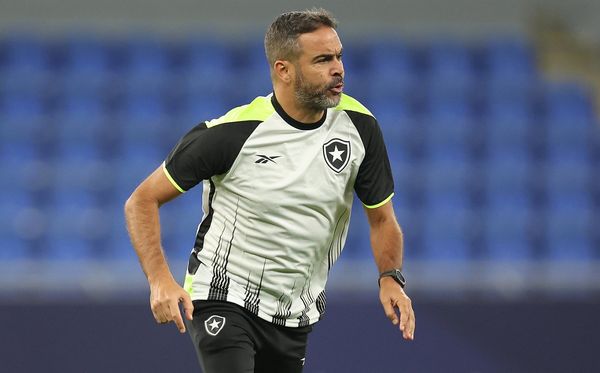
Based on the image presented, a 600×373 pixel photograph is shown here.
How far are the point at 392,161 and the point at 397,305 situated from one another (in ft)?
18.5

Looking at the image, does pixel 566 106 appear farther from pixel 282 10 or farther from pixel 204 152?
pixel 204 152

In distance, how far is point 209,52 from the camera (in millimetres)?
10711

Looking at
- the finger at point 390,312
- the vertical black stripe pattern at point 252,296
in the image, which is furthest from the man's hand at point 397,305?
the vertical black stripe pattern at point 252,296

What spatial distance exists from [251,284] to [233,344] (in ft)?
0.81

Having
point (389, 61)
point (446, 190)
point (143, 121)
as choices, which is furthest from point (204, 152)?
point (389, 61)

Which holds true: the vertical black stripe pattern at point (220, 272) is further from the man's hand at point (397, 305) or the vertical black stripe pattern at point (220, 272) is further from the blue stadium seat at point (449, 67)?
the blue stadium seat at point (449, 67)

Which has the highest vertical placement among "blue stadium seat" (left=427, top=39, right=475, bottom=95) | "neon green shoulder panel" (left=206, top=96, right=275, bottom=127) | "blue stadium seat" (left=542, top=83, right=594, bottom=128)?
"blue stadium seat" (left=427, top=39, right=475, bottom=95)

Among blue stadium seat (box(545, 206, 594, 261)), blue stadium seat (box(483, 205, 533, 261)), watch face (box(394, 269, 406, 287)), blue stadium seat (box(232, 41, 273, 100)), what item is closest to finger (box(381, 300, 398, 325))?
watch face (box(394, 269, 406, 287))

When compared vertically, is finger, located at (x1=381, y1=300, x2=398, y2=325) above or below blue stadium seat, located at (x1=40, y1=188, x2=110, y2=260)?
below

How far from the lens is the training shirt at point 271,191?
3854 millimetres

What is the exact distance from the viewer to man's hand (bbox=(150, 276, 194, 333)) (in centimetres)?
355

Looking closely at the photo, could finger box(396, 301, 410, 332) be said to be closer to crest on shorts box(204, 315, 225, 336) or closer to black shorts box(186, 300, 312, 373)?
black shorts box(186, 300, 312, 373)

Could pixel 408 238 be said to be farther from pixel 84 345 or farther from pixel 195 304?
pixel 195 304

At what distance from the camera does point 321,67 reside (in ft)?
12.6
